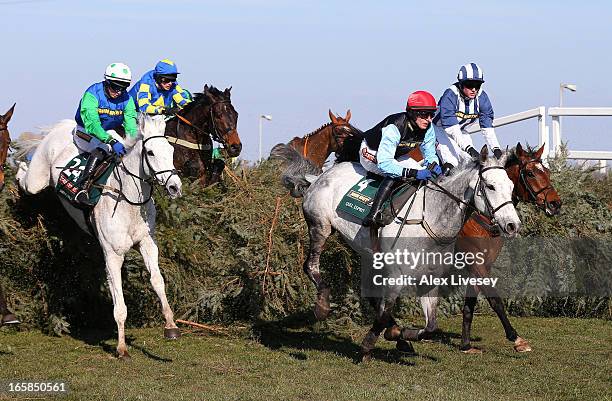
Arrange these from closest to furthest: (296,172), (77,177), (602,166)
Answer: (77,177), (296,172), (602,166)

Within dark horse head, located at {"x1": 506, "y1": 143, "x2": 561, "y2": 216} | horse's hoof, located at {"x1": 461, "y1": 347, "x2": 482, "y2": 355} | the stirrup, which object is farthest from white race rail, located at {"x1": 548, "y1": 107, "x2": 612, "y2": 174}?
the stirrup

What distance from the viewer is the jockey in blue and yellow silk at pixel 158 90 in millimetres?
12680

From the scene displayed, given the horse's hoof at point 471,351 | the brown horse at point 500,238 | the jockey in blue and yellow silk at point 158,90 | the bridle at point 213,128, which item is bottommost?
the horse's hoof at point 471,351

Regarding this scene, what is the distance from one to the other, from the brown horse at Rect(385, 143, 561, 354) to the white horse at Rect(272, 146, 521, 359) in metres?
0.99

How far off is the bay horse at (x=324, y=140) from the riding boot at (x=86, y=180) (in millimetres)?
6041

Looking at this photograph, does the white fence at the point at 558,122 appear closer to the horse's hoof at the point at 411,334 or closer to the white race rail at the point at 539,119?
the white race rail at the point at 539,119

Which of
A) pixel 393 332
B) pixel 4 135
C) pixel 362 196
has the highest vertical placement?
pixel 4 135

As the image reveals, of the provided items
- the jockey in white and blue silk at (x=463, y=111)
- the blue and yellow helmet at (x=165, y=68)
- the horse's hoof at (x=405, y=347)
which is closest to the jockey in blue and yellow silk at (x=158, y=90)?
the blue and yellow helmet at (x=165, y=68)

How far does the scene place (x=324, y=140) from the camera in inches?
634

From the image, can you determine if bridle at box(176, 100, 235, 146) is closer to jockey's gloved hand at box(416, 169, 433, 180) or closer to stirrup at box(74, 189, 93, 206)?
stirrup at box(74, 189, 93, 206)

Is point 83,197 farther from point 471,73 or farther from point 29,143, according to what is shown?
point 471,73

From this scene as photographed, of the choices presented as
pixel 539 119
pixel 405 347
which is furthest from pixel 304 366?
pixel 539 119

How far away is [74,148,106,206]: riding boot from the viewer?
1004 centimetres

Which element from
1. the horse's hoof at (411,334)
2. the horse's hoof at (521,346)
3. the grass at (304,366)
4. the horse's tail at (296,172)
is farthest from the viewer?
the horse's tail at (296,172)
